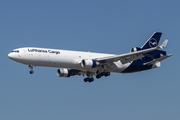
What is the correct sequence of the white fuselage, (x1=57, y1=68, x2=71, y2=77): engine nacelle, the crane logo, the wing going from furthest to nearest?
the crane logo → (x1=57, y1=68, x2=71, y2=77): engine nacelle → the wing → the white fuselage

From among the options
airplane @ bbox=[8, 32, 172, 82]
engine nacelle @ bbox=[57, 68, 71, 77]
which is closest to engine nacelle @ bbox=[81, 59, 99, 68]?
airplane @ bbox=[8, 32, 172, 82]

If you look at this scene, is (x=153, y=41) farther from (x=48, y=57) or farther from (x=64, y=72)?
(x=48, y=57)

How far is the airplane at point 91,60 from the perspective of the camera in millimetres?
62500

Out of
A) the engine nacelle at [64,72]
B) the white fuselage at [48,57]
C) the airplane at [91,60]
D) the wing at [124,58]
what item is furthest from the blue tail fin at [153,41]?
the engine nacelle at [64,72]

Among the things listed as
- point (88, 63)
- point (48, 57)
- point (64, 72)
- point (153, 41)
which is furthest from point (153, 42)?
point (48, 57)

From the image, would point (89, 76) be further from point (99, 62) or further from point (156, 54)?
point (156, 54)

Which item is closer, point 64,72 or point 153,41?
point 64,72

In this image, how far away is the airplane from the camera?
2461 inches

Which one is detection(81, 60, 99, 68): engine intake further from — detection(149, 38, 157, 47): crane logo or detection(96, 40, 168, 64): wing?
detection(149, 38, 157, 47): crane logo

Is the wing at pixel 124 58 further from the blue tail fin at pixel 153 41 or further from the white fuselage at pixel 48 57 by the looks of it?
the blue tail fin at pixel 153 41

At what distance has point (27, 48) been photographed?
63.3 m

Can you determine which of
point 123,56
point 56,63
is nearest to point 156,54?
point 123,56

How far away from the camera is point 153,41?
7188 centimetres

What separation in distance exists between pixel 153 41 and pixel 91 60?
48.7 feet
